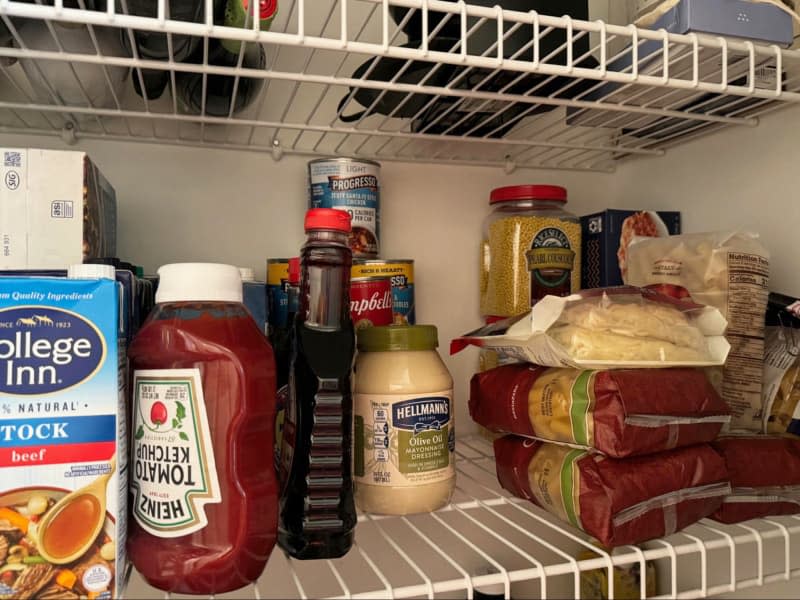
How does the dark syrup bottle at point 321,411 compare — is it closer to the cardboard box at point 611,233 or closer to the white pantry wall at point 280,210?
the white pantry wall at point 280,210

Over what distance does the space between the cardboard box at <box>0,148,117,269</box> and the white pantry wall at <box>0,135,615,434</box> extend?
0.93ft

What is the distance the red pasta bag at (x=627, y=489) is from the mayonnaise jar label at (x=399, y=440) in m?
0.13

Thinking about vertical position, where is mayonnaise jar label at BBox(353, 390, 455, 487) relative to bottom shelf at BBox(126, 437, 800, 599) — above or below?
above

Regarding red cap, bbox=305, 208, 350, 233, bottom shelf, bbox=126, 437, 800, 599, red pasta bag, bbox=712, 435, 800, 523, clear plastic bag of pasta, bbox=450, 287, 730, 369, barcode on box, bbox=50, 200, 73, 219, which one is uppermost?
barcode on box, bbox=50, 200, 73, 219

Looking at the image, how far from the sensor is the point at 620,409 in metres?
0.65

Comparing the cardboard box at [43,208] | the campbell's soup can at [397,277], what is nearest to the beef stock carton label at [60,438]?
the cardboard box at [43,208]

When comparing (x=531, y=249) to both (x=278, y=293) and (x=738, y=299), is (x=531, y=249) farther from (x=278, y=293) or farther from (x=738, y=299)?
(x=278, y=293)

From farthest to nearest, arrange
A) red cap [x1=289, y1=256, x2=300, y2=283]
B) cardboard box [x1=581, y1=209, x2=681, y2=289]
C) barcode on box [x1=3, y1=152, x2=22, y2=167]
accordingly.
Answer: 1. cardboard box [x1=581, y1=209, x2=681, y2=289]
2. red cap [x1=289, y1=256, x2=300, y2=283]
3. barcode on box [x1=3, y1=152, x2=22, y2=167]

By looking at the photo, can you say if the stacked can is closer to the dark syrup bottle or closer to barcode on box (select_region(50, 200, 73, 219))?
the dark syrup bottle

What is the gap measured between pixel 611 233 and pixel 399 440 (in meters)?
0.54

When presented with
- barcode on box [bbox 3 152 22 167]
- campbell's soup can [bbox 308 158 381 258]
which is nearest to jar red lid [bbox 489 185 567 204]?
campbell's soup can [bbox 308 158 381 258]

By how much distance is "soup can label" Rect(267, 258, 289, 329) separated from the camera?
832 mm

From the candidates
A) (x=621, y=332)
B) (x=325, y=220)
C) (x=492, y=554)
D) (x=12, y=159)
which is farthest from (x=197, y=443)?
(x=492, y=554)

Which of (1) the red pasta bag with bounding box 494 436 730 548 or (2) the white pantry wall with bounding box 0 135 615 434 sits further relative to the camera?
(2) the white pantry wall with bounding box 0 135 615 434
